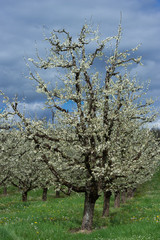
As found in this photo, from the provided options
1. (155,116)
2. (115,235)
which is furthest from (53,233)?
(155,116)

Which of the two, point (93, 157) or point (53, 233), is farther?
point (93, 157)

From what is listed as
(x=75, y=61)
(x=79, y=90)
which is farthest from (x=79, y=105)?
(x=75, y=61)

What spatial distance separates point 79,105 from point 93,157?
10.8 ft

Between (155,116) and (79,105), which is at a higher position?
(155,116)

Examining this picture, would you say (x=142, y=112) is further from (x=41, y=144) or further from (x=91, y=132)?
(x=41, y=144)

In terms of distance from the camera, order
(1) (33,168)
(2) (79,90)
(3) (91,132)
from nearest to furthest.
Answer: (3) (91,132), (2) (79,90), (1) (33,168)

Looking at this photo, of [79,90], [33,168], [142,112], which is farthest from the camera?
[33,168]

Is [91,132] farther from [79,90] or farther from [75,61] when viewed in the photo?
[75,61]

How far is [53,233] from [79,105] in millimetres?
7361

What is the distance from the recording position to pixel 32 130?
15750 millimetres

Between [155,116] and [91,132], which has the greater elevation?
[155,116]

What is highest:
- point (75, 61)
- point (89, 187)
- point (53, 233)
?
point (75, 61)

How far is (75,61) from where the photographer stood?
16547 millimetres

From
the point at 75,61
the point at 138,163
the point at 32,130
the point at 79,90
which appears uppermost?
the point at 75,61
